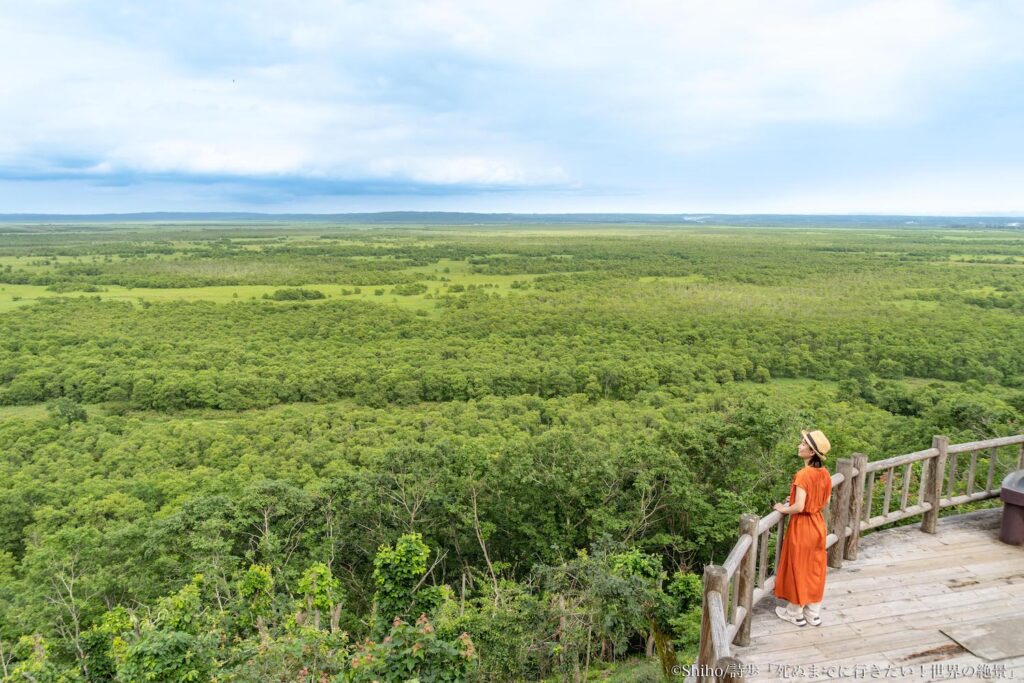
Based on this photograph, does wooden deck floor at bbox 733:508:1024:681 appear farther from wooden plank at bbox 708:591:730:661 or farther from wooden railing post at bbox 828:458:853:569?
wooden plank at bbox 708:591:730:661

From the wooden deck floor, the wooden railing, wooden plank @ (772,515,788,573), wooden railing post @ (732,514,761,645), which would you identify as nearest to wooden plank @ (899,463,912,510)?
→ the wooden railing

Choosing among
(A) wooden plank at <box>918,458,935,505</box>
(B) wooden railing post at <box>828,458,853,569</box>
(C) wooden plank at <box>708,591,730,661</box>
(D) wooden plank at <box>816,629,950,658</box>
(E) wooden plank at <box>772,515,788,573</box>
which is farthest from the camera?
(A) wooden plank at <box>918,458,935,505</box>

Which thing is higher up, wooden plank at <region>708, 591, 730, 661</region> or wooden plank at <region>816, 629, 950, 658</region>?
wooden plank at <region>708, 591, 730, 661</region>

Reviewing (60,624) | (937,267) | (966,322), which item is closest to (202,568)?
(60,624)

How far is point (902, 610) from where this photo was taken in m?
6.01

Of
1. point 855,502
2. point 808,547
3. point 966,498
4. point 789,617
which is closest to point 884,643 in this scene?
point 789,617

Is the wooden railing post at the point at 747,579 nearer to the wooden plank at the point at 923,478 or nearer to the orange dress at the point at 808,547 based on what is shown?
the orange dress at the point at 808,547

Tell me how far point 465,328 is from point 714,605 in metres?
59.3

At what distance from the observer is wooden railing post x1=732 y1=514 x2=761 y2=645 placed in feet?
17.6

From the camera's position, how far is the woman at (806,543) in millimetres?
5676

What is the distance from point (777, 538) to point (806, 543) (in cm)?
60

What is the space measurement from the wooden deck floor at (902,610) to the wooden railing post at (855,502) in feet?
0.48

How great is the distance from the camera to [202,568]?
46.8ft

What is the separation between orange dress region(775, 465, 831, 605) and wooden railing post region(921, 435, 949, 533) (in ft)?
8.38
